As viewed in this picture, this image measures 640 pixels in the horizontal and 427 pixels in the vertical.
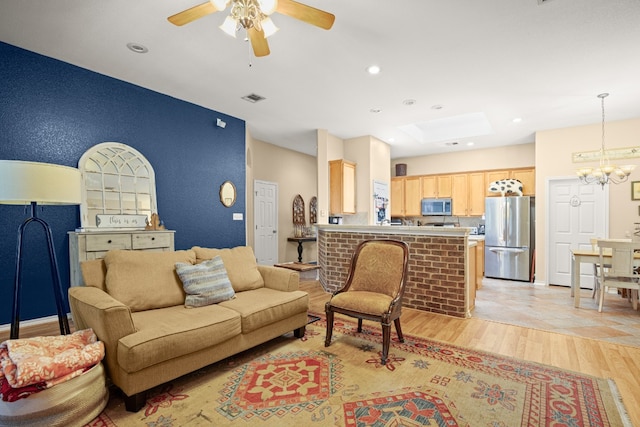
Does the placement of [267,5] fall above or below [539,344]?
above

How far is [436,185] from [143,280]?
250 inches

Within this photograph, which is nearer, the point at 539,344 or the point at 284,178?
the point at 539,344

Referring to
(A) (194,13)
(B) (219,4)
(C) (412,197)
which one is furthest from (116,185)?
(C) (412,197)

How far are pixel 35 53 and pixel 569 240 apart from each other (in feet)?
25.6

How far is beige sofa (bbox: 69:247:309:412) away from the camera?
1885 mm

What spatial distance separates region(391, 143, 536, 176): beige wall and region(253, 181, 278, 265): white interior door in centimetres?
316

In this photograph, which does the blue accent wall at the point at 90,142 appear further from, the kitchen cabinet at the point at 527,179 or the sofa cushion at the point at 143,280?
the kitchen cabinet at the point at 527,179

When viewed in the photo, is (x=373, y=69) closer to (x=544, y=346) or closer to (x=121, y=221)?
(x=544, y=346)

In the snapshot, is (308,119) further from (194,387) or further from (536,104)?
(194,387)

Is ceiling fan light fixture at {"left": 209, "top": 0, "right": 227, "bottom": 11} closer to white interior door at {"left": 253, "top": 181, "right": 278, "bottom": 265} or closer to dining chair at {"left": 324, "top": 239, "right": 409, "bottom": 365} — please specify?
dining chair at {"left": 324, "top": 239, "right": 409, "bottom": 365}

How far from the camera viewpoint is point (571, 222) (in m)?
5.46

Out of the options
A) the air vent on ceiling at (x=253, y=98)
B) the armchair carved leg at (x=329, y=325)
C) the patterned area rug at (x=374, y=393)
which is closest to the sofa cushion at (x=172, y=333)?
the patterned area rug at (x=374, y=393)

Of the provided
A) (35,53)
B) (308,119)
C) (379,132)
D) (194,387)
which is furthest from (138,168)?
(379,132)

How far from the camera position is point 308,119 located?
207 inches
